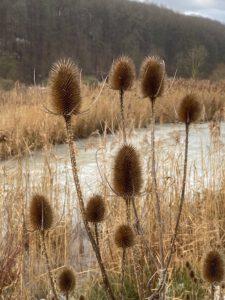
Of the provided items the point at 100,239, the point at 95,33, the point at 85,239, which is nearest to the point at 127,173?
the point at 100,239

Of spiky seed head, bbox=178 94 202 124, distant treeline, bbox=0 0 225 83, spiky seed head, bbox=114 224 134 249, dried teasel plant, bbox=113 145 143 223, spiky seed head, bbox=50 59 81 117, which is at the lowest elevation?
spiky seed head, bbox=114 224 134 249

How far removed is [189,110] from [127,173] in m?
0.37

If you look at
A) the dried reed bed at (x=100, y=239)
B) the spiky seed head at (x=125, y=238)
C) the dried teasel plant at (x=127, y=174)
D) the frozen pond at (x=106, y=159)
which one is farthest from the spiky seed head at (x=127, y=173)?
the frozen pond at (x=106, y=159)

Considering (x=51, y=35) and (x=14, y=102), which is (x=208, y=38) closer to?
(x=51, y=35)

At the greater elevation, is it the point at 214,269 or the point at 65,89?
the point at 65,89

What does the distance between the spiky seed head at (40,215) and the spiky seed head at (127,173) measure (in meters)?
0.28

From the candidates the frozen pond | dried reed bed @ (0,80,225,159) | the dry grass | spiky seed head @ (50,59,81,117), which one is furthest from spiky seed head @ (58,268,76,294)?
dried reed bed @ (0,80,225,159)

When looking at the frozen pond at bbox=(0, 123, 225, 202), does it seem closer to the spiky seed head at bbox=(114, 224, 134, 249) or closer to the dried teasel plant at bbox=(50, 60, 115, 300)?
the spiky seed head at bbox=(114, 224, 134, 249)

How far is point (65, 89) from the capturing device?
159 centimetres

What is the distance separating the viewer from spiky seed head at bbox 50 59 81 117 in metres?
1.56

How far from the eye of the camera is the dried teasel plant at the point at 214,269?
1.72 meters

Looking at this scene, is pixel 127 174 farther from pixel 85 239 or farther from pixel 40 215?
pixel 85 239

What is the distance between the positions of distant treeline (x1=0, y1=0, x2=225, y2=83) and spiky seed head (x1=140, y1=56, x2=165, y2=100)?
136 feet

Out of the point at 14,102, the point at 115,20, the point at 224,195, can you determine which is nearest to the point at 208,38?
the point at 115,20
